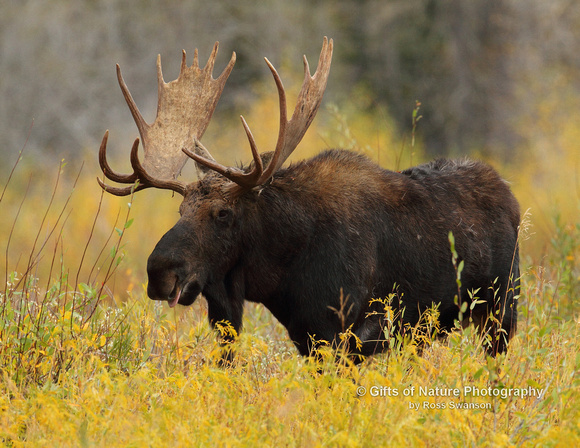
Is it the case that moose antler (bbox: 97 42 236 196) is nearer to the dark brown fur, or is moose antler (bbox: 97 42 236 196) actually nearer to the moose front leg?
the dark brown fur

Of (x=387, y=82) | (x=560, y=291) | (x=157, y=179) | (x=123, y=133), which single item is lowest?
(x=560, y=291)

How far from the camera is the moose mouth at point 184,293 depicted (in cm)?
434

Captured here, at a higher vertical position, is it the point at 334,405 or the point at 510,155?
the point at 510,155

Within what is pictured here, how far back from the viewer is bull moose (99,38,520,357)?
4402mm

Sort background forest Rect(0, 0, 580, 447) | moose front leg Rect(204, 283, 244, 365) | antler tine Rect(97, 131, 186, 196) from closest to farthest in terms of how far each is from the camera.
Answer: background forest Rect(0, 0, 580, 447) < moose front leg Rect(204, 283, 244, 365) < antler tine Rect(97, 131, 186, 196)

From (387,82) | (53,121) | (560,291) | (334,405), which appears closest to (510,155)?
(387,82)

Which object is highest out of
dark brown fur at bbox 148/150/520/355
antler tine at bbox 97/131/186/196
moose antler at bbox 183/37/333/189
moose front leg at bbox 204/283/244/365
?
moose antler at bbox 183/37/333/189

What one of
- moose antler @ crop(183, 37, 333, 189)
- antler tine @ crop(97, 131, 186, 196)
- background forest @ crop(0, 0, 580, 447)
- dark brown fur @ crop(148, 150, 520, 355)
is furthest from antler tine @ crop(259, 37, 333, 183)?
background forest @ crop(0, 0, 580, 447)

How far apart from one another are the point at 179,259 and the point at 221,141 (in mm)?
12047

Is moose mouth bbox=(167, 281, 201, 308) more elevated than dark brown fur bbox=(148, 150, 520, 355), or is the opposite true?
dark brown fur bbox=(148, 150, 520, 355)

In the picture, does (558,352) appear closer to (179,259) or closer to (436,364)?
(436,364)

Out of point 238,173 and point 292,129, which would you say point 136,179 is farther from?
point 292,129

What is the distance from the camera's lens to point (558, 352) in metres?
4.37

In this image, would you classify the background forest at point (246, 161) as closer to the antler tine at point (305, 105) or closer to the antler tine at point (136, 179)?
the antler tine at point (136, 179)
